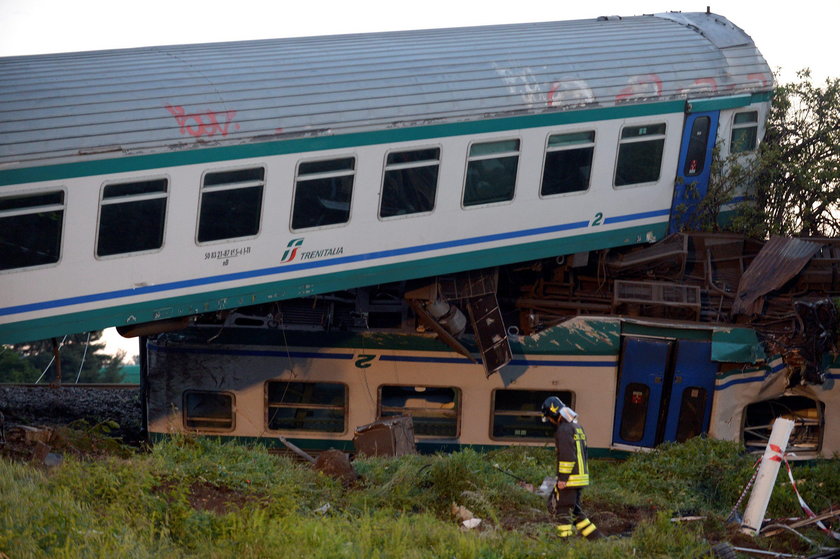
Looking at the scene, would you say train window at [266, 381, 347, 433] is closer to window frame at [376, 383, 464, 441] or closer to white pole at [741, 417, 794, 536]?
window frame at [376, 383, 464, 441]

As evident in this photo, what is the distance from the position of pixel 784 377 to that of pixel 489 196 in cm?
471

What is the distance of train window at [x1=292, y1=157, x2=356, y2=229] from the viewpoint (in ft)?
42.4

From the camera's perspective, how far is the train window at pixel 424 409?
14734 millimetres

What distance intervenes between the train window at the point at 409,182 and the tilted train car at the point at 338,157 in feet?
0.08

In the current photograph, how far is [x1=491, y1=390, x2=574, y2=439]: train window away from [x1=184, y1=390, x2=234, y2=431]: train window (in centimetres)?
369

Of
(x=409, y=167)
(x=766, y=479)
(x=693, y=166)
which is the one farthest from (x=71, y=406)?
(x=766, y=479)

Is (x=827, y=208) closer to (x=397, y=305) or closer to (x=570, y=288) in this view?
(x=570, y=288)

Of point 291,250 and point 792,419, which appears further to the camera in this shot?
point 792,419

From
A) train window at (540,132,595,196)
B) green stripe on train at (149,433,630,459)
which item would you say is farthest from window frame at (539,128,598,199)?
green stripe on train at (149,433,630,459)

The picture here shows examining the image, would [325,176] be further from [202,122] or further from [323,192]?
[202,122]

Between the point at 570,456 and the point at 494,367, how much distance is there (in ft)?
14.8

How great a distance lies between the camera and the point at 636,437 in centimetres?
1473

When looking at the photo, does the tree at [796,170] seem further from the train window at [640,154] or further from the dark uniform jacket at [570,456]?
the dark uniform jacket at [570,456]

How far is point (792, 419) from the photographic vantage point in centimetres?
1480
